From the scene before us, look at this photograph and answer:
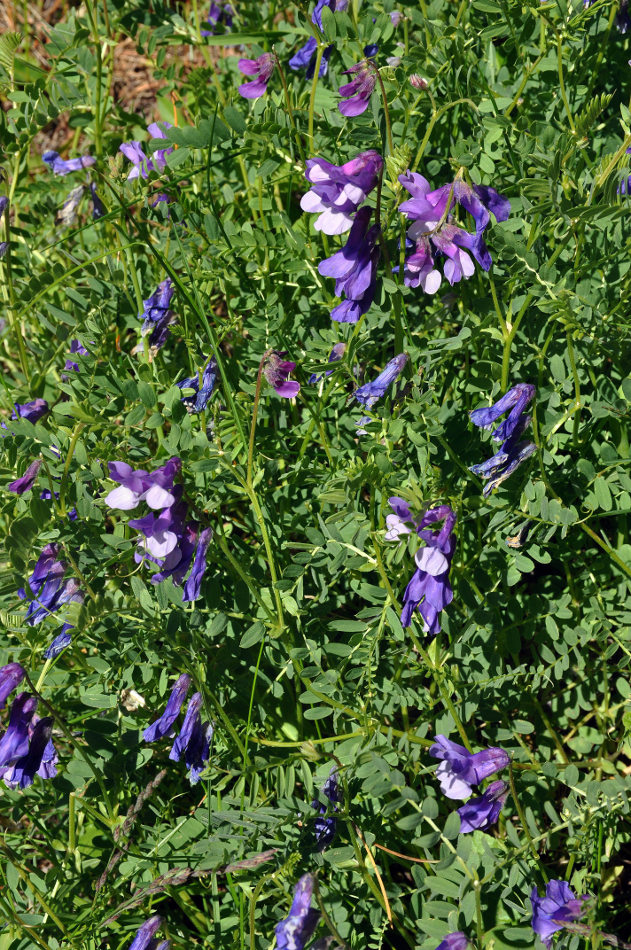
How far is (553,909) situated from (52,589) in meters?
1.23

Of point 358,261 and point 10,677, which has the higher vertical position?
point 358,261

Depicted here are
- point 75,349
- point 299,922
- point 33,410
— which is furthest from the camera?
point 75,349

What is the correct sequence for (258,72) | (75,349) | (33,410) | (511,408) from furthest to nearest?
1. (75,349)
2. (33,410)
3. (258,72)
4. (511,408)

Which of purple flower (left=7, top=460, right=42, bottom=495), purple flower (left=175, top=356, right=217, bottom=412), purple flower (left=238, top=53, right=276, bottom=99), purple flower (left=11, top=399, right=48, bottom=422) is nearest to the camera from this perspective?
purple flower (left=7, top=460, right=42, bottom=495)

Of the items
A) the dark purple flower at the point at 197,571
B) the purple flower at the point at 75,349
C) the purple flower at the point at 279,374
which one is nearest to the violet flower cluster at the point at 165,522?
the dark purple flower at the point at 197,571

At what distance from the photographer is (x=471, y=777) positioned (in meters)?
1.84

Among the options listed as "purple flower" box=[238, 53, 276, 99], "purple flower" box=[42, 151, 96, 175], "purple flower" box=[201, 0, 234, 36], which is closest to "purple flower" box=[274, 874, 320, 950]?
"purple flower" box=[238, 53, 276, 99]

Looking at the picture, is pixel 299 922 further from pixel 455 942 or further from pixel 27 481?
pixel 27 481

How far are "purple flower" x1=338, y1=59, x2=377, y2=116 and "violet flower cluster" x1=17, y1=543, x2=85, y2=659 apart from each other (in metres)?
1.14

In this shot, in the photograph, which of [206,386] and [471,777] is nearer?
[471,777]

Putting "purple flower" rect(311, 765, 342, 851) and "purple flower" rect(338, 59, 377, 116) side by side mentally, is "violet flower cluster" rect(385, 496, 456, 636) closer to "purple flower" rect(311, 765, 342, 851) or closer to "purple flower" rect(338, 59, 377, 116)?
"purple flower" rect(311, 765, 342, 851)

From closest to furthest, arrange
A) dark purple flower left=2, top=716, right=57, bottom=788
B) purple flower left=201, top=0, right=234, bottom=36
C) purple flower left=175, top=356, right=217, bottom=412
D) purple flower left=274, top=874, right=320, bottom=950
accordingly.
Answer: purple flower left=274, top=874, right=320, bottom=950 < dark purple flower left=2, top=716, right=57, bottom=788 < purple flower left=175, top=356, right=217, bottom=412 < purple flower left=201, top=0, right=234, bottom=36

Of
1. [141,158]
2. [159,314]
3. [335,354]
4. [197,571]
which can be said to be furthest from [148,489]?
[141,158]

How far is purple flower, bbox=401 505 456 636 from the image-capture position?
1.73 m
